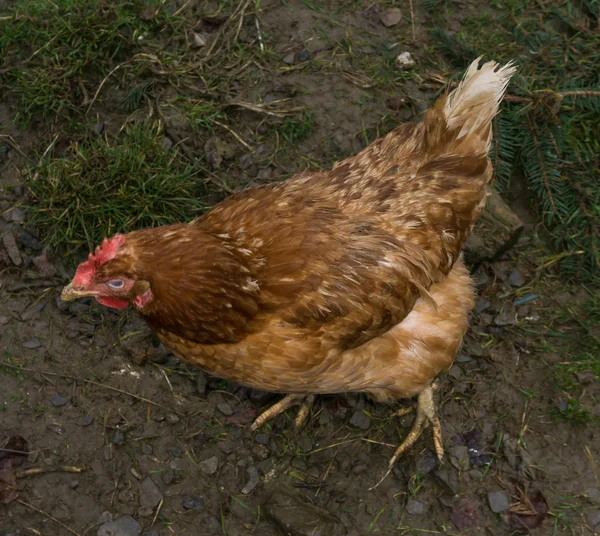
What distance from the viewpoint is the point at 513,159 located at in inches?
123

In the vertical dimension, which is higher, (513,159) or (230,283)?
(230,283)

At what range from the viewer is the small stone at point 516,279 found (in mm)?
3066

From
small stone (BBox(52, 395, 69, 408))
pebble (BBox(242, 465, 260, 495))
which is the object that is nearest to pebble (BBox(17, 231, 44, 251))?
small stone (BBox(52, 395, 69, 408))

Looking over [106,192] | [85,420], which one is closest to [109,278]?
[85,420]

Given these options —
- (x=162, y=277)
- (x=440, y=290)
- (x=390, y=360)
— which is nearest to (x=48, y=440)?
(x=162, y=277)

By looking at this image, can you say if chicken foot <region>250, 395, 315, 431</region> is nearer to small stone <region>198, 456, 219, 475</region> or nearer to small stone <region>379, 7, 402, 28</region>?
small stone <region>198, 456, 219, 475</region>

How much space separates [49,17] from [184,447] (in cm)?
218

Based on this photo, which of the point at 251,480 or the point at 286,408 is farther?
the point at 286,408

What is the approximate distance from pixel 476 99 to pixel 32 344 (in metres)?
2.07

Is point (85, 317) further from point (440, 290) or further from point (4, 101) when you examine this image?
point (440, 290)

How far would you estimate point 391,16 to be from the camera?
3.50m

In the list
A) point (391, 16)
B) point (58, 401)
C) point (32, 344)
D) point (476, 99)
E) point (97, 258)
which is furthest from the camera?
point (391, 16)

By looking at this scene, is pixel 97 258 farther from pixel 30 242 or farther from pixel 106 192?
pixel 30 242

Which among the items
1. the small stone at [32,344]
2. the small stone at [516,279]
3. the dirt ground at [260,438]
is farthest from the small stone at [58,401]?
the small stone at [516,279]
